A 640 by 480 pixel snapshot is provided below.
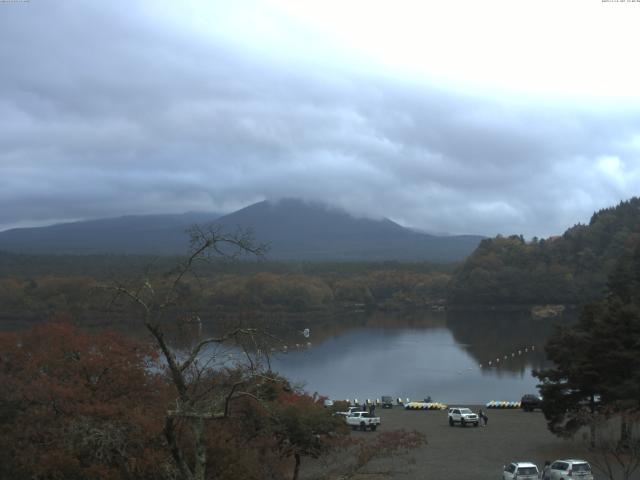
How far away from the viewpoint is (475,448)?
17703 mm

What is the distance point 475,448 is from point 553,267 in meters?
69.0

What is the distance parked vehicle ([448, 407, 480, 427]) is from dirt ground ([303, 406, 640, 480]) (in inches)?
7.9

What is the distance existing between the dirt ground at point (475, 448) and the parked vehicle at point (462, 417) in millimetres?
201

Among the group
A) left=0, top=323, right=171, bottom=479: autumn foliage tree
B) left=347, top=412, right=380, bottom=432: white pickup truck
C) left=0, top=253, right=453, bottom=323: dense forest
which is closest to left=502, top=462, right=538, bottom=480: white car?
left=0, top=323, right=171, bottom=479: autumn foliage tree

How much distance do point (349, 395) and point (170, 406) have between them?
→ 2769 cm

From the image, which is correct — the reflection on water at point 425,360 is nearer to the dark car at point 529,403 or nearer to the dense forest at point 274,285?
the dark car at point 529,403

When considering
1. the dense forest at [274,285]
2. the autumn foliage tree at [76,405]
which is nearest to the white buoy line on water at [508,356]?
the dense forest at [274,285]

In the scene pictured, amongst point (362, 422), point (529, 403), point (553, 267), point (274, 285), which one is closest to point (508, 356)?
point (529, 403)

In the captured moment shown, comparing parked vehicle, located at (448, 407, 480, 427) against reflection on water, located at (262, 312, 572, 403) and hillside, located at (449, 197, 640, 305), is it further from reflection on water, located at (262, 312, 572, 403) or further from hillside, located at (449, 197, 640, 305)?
hillside, located at (449, 197, 640, 305)

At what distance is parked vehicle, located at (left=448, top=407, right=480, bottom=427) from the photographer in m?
21.3

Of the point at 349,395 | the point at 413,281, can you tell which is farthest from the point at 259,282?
the point at 349,395

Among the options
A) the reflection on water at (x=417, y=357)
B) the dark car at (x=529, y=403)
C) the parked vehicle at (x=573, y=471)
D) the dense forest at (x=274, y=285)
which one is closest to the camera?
the parked vehicle at (x=573, y=471)

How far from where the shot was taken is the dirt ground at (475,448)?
14852 millimetres

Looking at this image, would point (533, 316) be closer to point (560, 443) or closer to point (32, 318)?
point (32, 318)
